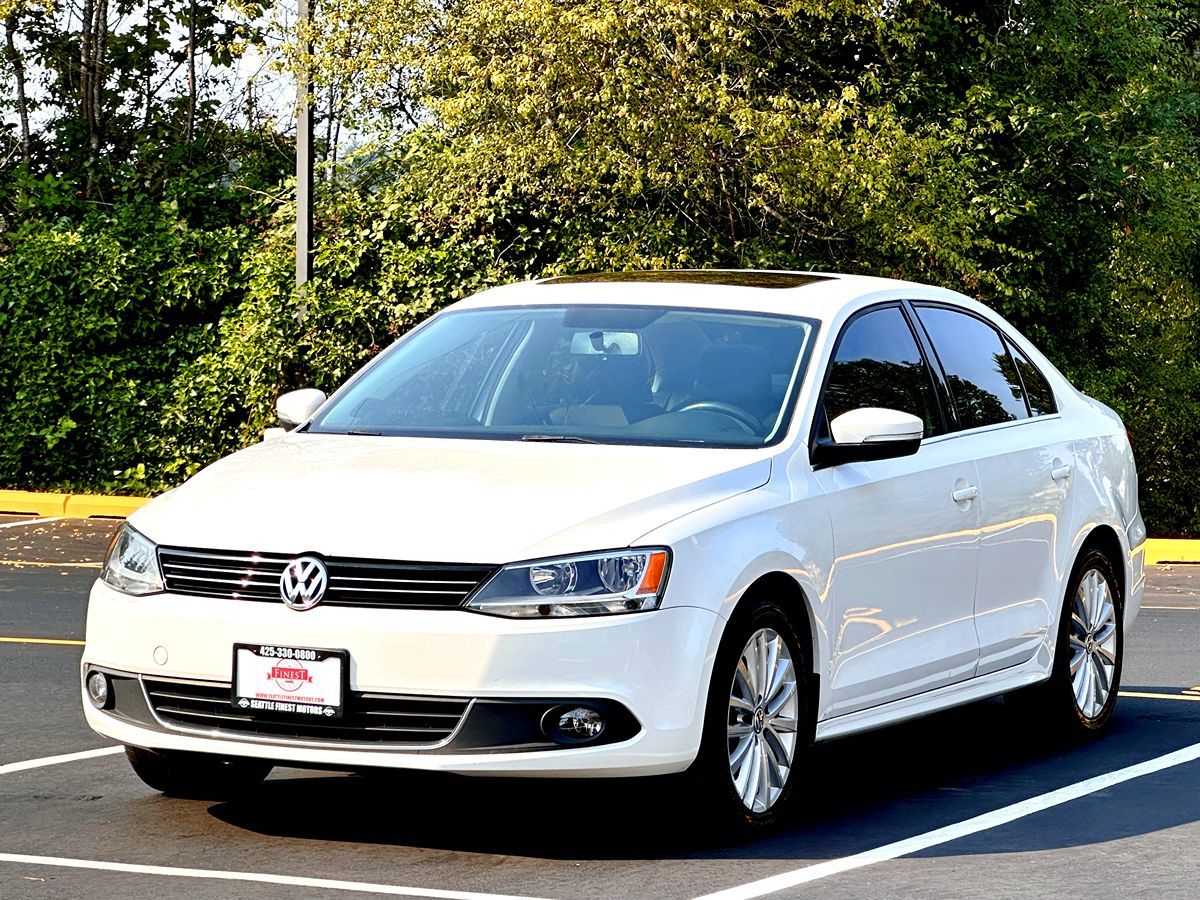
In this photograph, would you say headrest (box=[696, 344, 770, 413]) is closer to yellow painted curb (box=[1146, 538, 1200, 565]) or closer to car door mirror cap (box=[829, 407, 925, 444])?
car door mirror cap (box=[829, 407, 925, 444])

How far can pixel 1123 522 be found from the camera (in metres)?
9.08

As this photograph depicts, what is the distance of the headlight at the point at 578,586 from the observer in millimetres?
5879

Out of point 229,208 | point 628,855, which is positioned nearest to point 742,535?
point 628,855

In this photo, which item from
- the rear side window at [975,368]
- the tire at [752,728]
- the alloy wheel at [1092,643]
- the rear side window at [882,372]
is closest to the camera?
the tire at [752,728]

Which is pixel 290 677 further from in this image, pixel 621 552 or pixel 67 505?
pixel 67 505

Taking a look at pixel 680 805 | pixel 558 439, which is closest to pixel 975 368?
pixel 558 439

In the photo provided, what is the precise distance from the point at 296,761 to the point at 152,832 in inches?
29.9

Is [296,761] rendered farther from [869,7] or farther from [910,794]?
[869,7]

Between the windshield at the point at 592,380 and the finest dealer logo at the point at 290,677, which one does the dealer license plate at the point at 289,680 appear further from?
the windshield at the point at 592,380

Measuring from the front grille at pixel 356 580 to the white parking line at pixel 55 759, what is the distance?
1.82 m

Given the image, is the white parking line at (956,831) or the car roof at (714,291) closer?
the white parking line at (956,831)

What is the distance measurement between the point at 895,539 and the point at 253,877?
2468 mm

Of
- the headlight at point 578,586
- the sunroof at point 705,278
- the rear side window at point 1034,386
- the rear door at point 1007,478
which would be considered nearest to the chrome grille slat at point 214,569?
the headlight at point 578,586

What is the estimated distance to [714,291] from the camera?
7688 mm
